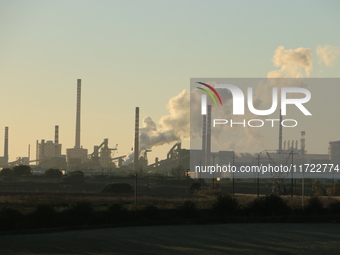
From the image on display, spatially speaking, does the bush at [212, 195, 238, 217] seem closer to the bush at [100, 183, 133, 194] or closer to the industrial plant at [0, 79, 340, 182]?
the bush at [100, 183, 133, 194]

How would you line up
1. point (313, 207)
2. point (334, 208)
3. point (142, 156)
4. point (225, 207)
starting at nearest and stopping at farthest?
point (225, 207)
point (313, 207)
point (334, 208)
point (142, 156)

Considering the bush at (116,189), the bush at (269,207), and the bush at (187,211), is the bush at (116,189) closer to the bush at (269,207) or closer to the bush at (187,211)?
the bush at (269,207)

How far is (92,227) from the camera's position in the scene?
87.0 feet

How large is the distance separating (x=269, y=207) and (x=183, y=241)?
37.2 feet

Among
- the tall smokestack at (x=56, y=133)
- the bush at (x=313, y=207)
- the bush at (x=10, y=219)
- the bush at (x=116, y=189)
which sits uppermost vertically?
the tall smokestack at (x=56, y=133)

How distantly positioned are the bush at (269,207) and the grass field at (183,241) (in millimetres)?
A: 4968

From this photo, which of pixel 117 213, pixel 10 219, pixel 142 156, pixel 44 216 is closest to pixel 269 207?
pixel 117 213

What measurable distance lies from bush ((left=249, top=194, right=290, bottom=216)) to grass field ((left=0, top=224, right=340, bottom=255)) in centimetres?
497

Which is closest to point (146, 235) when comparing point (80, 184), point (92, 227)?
point (92, 227)

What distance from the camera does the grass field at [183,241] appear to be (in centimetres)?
1995

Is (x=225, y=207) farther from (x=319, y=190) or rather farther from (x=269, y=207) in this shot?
(x=319, y=190)

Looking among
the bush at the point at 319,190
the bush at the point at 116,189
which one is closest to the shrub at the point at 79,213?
the bush at the point at 116,189

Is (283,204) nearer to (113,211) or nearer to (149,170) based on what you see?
(113,211)

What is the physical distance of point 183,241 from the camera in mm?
22203
